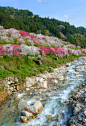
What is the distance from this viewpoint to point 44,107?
21.6ft

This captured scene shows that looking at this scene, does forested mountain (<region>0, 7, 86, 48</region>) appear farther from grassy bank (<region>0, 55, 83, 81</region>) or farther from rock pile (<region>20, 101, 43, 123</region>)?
rock pile (<region>20, 101, 43, 123</region>)

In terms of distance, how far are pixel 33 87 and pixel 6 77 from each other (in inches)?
124

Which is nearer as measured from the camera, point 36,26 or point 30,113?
point 30,113

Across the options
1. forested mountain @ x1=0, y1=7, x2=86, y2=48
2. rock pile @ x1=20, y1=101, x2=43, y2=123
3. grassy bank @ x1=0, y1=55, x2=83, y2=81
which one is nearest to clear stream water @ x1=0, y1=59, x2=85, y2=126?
rock pile @ x1=20, y1=101, x2=43, y2=123

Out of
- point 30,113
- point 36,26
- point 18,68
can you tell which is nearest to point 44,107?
point 30,113

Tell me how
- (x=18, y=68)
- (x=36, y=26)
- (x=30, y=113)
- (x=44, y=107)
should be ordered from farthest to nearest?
(x=36, y=26) < (x=18, y=68) < (x=44, y=107) < (x=30, y=113)

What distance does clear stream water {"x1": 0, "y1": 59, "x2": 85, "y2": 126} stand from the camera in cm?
532

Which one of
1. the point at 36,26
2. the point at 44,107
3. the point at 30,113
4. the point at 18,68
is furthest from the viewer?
the point at 36,26

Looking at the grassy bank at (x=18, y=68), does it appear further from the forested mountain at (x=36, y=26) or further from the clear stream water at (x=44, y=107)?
the forested mountain at (x=36, y=26)

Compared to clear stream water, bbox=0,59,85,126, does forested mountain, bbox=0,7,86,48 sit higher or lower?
higher

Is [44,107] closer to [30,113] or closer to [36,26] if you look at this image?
[30,113]

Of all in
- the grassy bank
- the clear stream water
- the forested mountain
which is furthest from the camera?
the forested mountain

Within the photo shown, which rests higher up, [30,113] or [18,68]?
[18,68]

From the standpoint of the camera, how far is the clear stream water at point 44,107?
532 centimetres
